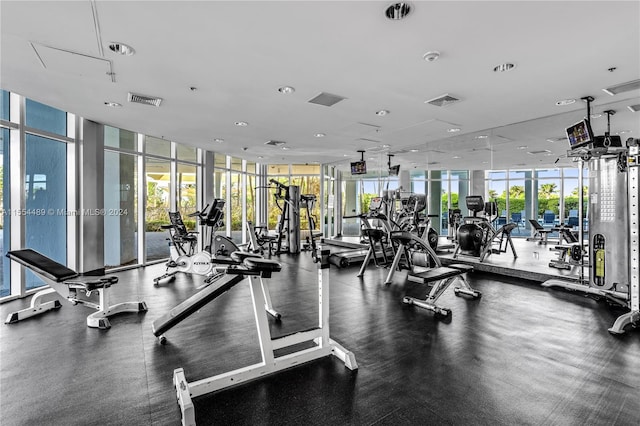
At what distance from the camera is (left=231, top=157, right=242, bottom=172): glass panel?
1038cm

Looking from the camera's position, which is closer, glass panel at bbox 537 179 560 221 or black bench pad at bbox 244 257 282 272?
black bench pad at bbox 244 257 282 272

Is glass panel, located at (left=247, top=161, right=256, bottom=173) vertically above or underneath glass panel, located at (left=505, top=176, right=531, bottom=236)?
above

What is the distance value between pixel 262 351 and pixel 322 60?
2.81m

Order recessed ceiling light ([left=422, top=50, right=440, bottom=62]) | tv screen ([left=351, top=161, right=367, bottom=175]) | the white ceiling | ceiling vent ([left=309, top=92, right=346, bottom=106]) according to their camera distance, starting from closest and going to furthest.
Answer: the white ceiling → recessed ceiling light ([left=422, top=50, right=440, bottom=62]) → ceiling vent ([left=309, top=92, right=346, bottom=106]) → tv screen ([left=351, top=161, right=367, bottom=175])

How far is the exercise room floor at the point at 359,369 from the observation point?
1994 mm

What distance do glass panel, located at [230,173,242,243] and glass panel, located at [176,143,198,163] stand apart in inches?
Answer: 71.3

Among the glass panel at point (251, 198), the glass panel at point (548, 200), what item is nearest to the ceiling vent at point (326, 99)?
the glass panel at point (251, 198)

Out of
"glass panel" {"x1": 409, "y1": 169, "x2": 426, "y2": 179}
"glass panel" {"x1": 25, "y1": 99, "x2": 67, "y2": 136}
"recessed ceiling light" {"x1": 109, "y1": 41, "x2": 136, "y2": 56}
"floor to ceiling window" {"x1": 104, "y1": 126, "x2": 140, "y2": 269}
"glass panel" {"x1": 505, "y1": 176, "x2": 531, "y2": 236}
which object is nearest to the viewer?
"recessed ceiling light" {"x1": 109, "y1": 41, "x2": 136, "y2": 56}

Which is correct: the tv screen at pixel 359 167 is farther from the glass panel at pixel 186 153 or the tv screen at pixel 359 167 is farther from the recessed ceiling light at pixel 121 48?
the recessed ceiling light at pixel 121 48

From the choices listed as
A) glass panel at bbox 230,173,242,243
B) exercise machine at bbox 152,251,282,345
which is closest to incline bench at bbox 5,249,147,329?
exercise machine at bbox 152,251,282,345

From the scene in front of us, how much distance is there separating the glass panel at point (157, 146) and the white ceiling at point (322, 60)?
1123 millimetres

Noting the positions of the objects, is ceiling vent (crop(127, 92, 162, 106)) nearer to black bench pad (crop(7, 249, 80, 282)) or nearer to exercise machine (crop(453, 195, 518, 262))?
black bench pad (crop(7, 249, 80, 282))

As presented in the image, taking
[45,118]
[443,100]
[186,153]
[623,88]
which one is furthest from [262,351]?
[186,153]

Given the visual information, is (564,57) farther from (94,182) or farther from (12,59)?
(94,182)
